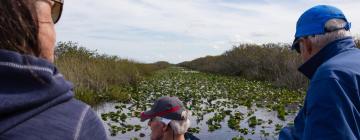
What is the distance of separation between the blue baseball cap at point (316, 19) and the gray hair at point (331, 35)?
2cm

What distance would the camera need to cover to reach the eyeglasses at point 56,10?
138 cm

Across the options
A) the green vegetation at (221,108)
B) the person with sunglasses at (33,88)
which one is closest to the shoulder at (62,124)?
the person with sunglasses at (33,88)

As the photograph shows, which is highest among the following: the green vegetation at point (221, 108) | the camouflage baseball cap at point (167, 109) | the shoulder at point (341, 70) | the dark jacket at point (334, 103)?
the shoulder at point (341, 70)

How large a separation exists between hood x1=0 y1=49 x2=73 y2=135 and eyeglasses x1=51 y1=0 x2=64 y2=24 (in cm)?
24

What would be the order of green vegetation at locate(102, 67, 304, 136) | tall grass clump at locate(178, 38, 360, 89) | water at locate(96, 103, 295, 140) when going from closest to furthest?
1. water at locate(96, 103, 295, 140)
2. green vegetation at locate(102, 67, 304, 136)
3. tall grass clump at locate(178, 38, 360, 89)

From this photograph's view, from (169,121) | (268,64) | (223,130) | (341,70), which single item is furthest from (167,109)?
(268,64)

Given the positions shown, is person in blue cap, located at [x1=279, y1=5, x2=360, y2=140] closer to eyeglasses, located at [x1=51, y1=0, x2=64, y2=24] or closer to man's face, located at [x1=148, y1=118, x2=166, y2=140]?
man's face, located at [x1=148, y1=118, x2=166, y2=140]

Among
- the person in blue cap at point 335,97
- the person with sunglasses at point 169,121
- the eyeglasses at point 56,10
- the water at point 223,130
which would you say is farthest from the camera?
the water at point 223,130

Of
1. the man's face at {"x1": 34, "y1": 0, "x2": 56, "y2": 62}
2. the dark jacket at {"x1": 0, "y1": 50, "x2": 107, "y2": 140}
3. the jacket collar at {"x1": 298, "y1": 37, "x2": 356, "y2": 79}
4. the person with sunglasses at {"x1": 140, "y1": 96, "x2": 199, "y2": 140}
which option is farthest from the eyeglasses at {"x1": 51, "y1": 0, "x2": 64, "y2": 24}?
the person with sunglasses at {"x1": 140, "y1": 96, "x2": 199, "y2": 140}

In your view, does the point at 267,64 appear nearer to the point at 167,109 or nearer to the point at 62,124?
the point at 167,109

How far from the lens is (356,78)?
2.48m

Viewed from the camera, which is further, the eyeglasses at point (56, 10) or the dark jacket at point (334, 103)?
the dark jacket at point (334, 103)

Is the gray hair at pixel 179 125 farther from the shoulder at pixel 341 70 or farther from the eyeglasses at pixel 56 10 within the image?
the eyeglasses at pixel 56 10

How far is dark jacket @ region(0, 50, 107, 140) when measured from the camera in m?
1.12
